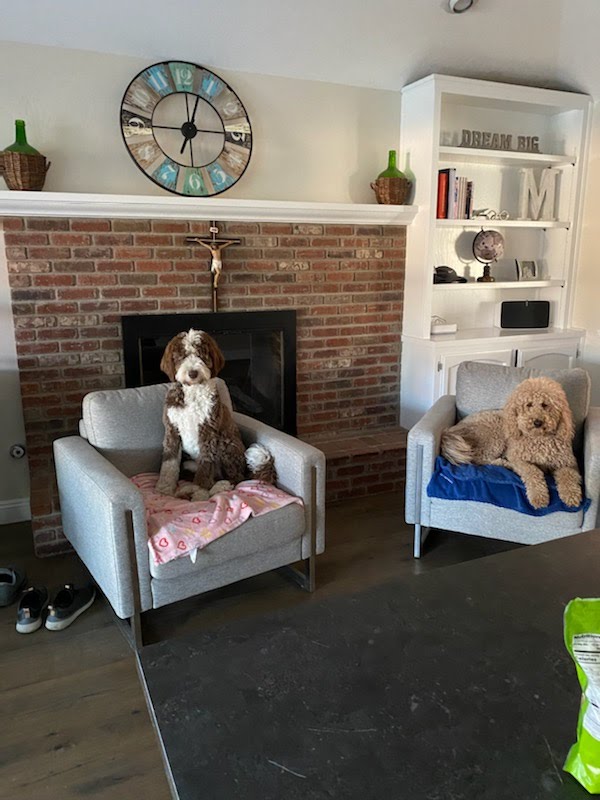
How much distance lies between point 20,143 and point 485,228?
2694 millimetres

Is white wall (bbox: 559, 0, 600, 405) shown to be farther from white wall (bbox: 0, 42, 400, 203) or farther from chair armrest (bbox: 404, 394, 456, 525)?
chair armrest (bbox: 404, 394, 456, 525)

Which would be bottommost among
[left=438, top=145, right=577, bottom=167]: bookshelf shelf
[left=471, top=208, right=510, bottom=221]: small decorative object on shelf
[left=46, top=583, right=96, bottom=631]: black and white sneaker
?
[left=46, top=583, right=96, bottom=631]: black and white sneaker

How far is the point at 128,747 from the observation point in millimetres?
1705

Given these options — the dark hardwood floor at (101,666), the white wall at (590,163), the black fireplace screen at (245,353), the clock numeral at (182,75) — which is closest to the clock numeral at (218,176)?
the clock numeral at (182,75)

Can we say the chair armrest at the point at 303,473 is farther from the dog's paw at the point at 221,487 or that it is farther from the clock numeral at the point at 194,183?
the clock numeral at the point at 194,183

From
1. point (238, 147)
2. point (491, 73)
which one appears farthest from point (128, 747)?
point (491, 73)

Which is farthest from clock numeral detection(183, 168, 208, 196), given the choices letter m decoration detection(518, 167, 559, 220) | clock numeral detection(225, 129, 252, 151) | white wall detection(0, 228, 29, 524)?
letter m decoration detection(518, 167, 559, 220)

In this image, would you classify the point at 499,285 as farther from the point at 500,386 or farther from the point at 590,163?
the point at 500,386

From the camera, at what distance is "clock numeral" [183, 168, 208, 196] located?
3086 mm

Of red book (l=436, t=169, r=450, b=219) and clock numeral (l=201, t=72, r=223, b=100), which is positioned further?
red book (l=436, t=169, r=450, b=219)

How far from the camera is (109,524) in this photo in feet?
6.46

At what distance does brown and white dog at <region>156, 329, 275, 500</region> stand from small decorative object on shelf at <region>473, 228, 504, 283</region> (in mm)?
2105

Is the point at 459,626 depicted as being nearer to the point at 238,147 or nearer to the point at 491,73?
the point at 238,147

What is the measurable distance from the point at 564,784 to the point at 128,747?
53.5 inches
